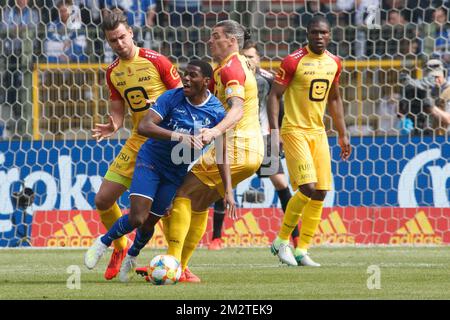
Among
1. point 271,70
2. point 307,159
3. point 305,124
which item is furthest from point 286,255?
point 271,70

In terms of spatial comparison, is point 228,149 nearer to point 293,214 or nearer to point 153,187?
point 153,187

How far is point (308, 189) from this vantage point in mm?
10102

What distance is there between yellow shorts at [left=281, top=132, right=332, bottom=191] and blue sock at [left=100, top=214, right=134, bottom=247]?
2.35 metres

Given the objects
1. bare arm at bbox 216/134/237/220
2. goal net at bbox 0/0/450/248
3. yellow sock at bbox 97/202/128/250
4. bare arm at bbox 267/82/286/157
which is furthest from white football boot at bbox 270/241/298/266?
goal net at bbox 0/0/450/248

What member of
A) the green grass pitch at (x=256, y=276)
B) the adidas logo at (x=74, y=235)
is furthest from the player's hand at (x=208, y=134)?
the adidas logo at (x=74, y=235)

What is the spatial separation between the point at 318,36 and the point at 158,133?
9.48 feet

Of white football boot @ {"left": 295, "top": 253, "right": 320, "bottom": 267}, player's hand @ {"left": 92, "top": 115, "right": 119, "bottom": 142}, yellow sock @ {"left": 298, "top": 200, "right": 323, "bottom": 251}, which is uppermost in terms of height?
player's hand @ {"left": 92, "top": 115, "right": 119, "bottom": 142}

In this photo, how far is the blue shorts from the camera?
318 inches

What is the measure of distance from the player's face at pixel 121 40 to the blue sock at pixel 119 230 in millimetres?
1475

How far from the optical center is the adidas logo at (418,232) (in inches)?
508

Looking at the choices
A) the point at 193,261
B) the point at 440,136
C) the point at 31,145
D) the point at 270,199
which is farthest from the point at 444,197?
the point at 31,145

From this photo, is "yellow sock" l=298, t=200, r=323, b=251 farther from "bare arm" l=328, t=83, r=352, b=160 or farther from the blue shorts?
the blue shorts

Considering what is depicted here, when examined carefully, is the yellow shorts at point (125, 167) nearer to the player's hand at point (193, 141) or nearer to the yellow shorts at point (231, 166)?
the yellow shorts at point (231, 166)

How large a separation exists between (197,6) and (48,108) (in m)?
2.46
